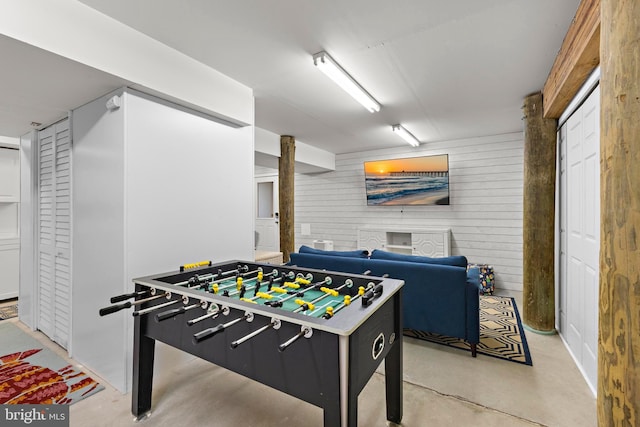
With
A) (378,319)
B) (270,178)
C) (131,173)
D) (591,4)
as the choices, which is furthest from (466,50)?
(270,178)

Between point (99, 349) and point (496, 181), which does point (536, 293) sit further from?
point (99, 349)

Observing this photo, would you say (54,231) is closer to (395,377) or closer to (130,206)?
(130,206)

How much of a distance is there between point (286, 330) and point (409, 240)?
15.5ft

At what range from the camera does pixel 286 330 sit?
1.28m

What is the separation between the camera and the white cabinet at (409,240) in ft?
16.8

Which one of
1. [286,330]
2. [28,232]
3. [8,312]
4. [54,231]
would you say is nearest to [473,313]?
[286,330]

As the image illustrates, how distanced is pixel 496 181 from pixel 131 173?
5.18 meters

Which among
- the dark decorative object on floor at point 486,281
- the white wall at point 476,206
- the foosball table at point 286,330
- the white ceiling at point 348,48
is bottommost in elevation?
the dark decorative object on floor at point 486,281

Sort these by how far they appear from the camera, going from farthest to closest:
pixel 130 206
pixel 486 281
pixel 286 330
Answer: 1. pixel 486 281
2. pixel 130 206
3. pixel 286 330

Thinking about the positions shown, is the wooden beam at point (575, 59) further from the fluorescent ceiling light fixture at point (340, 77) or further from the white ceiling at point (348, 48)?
the fluorescent ceiling light fixture at point (340, 77)

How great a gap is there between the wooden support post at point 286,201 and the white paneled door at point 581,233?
3.32 meters

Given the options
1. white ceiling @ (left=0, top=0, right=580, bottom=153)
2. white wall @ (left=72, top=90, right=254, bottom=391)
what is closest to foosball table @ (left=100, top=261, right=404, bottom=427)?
white wall @ (left=72, top=90, right=254, bottom=391)

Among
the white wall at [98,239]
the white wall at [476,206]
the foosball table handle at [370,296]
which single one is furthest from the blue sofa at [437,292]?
the white wall at [476,206]

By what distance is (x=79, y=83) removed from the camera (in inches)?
80.9
